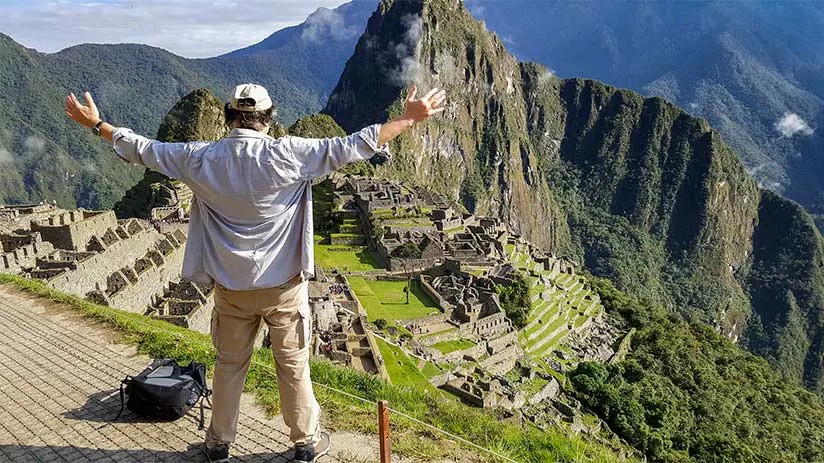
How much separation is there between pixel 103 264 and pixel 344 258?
19531mm

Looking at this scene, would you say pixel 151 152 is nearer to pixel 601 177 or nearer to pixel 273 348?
pixel 273 348

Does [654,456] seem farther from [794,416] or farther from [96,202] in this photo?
[96,202]

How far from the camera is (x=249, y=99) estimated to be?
3953 mm

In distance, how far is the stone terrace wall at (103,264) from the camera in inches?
561

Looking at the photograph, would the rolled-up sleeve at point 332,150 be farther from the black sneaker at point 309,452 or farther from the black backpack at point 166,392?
the black backpack at point 166,392

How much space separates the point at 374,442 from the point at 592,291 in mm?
48349

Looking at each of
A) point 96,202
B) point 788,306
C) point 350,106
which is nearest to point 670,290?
point 788,306

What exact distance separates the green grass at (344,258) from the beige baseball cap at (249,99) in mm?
29041

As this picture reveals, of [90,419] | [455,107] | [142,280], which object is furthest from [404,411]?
[455,107]

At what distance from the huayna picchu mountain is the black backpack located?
3526 inches

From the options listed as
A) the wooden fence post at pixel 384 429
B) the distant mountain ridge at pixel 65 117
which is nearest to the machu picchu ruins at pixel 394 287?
the wooden fence post at pixel 384 429

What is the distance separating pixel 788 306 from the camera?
11981 centimetres

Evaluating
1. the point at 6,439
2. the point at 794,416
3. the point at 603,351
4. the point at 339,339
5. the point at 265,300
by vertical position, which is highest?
the point at 265,300

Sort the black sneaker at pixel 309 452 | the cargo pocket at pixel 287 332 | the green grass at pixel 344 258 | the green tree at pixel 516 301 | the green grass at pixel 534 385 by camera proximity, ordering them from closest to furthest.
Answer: the cargo pocket at pixel 287 332, the black sneaker at pixel 309 452, the green grass at pixel 534 385, the green tree at pixel 516 301, the green grass at pixel 344 258
